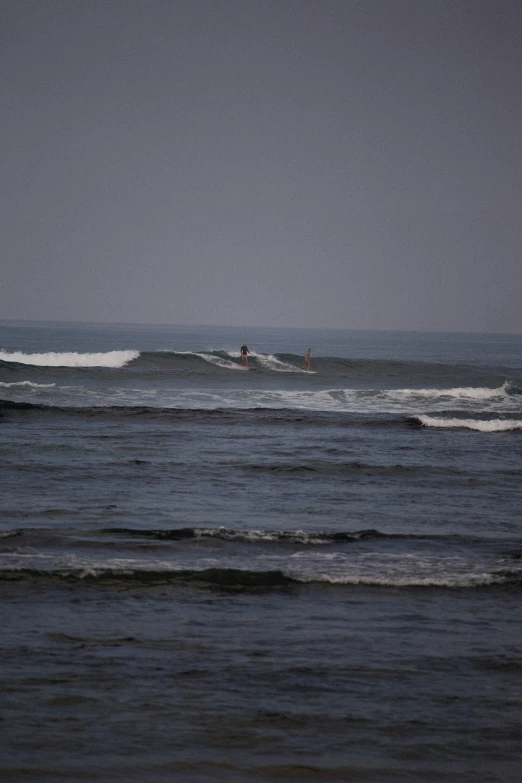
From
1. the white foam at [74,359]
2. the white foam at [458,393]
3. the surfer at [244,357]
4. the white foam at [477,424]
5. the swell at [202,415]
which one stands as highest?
Answer: the surfer at [244,357]

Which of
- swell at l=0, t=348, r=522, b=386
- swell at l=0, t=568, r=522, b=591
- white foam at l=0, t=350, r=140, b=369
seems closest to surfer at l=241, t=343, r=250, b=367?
swell at l=0, t=348, r=522, b=386

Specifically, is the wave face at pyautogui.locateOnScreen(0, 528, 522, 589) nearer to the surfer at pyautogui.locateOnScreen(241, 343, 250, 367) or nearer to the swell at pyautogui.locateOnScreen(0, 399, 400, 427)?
the swell at pyautogui.locateOnScreen(0, 399, 400, 427)

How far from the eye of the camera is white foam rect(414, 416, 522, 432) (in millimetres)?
27531

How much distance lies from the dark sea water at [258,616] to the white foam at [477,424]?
716 cm

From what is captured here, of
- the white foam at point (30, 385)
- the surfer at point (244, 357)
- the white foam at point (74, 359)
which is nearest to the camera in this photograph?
the white foam at point (30, 385)

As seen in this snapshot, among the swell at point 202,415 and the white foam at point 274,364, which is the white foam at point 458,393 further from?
the white foam at point 274,364

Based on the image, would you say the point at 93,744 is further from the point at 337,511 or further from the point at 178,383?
the point at 178,383

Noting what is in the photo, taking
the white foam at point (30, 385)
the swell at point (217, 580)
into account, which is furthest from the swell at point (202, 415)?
the swell at point (217, 580)

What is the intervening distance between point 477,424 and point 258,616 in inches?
827

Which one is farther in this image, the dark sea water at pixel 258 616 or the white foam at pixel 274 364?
the white foam at pixel 274 364

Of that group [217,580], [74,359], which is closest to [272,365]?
[74,359]

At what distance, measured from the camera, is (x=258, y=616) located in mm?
8398

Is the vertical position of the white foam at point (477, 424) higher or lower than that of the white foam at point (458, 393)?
lower

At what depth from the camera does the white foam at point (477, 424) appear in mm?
27531
